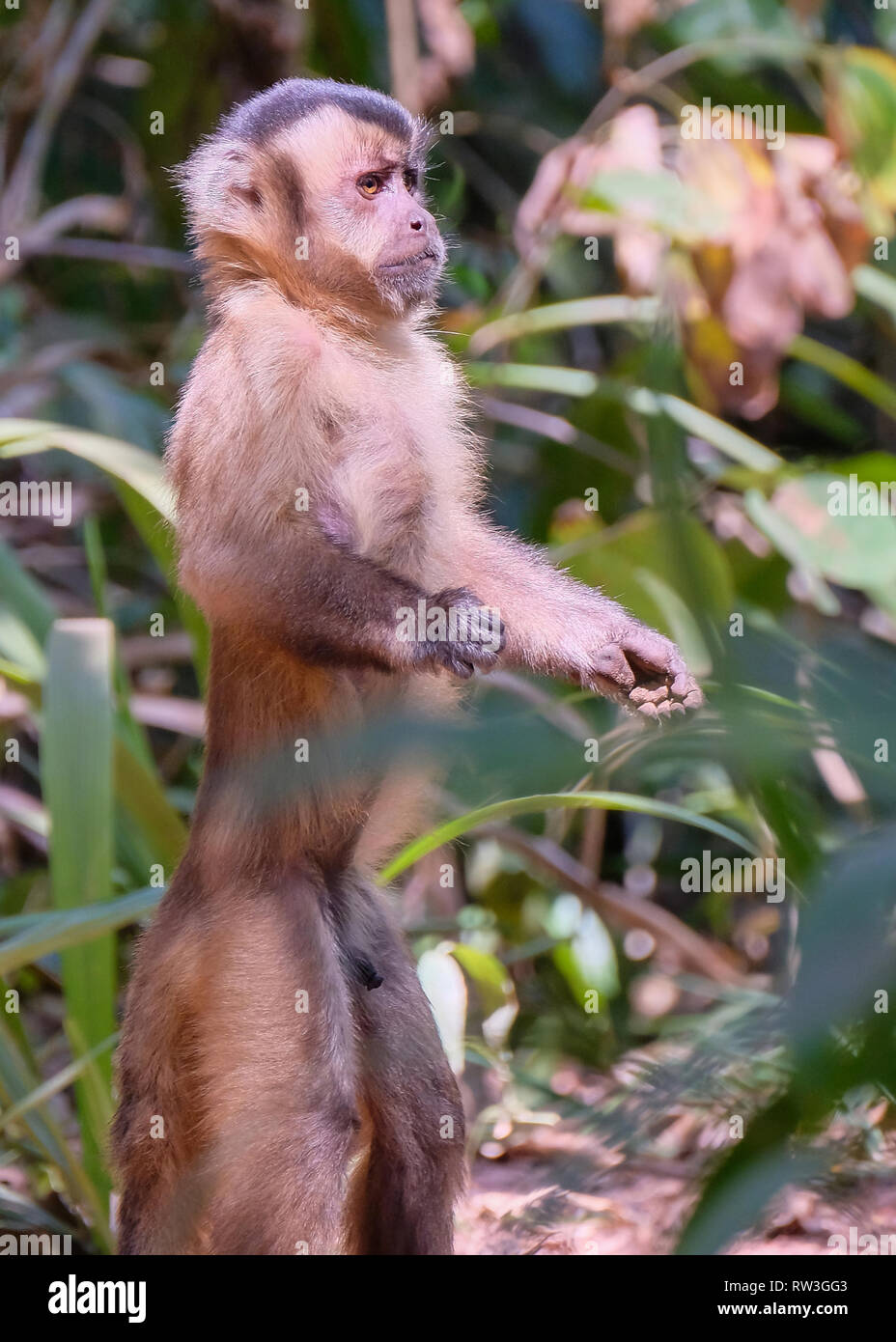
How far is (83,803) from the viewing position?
299cm

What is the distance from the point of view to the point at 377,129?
2852 mm

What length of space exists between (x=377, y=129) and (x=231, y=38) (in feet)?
9.90

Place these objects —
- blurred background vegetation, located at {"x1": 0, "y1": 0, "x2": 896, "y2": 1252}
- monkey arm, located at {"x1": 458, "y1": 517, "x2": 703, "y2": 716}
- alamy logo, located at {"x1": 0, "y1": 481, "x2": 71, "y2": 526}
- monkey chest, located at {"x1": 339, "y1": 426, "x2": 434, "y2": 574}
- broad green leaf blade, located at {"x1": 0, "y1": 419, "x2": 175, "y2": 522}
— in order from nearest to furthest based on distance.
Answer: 1. blurred background vegetation, located at {"x1": 0, "y1": 0, "x2": 896, "y2": 1252}
2. monkey arm, located at {"x1": 458, "y1": 517, "x2": 703, "y2": 716}
3. monkey chest, located at {"x1": 339, "y1": 426, "x2": 434, "y2": 574}
4. broad green leaf blade, located at {"x1": 0, "y1": 419, "x2": 175, "y2": 522}
5. alamy logo, located at {"x1": 0, "y1": 481, "x2": 71, "y2": 526}

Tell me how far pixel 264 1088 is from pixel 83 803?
2.70ft

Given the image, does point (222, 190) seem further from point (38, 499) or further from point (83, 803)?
point (38, 499)

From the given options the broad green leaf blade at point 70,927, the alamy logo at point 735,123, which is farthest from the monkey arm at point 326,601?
the alamy logo at point 735,123

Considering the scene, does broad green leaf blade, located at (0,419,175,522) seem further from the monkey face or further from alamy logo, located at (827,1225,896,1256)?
alamy logo, located at (827,1225,896,1256)

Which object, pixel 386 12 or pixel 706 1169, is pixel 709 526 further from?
pixel 706 1169

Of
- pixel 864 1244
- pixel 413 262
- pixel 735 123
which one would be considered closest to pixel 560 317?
pixel 735 123

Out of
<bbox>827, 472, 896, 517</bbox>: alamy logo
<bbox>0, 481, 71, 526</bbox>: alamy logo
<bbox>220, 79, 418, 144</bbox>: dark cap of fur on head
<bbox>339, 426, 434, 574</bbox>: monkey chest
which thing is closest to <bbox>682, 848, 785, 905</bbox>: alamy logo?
<bbox>827, 472, 896, 517</bbox>: alamy logo

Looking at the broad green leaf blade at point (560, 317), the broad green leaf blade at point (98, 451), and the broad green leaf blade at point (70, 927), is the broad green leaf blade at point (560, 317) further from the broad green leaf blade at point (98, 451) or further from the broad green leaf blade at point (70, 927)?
the broad green leaf blade at point (70, 927)

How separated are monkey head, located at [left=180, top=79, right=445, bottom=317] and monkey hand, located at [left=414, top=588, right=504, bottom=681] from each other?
82 cm

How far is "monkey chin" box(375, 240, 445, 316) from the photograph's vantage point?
2779mm
